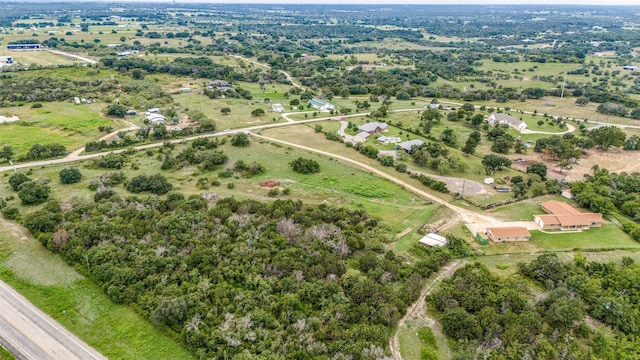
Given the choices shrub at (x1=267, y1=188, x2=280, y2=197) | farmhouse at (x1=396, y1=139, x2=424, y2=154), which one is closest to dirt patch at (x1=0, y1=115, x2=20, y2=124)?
shrub at (x1=267, y1=188, x2=280, y2=197)

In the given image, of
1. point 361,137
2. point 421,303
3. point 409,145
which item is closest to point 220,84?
point 361,137

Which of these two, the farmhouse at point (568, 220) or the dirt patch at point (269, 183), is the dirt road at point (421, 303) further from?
the dirt patch at point (269, 183)

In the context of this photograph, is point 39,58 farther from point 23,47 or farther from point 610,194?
point 610,194

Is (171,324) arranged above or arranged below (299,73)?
below

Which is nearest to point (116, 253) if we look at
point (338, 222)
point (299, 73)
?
point (338, 222)

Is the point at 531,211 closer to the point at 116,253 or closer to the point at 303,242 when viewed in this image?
the point at 303,242

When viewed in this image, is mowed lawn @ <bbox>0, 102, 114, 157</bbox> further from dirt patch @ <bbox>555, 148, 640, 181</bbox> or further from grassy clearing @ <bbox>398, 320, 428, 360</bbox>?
dirt patch @ <bbox>555, 148, 640, 181</bbox>
